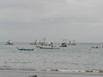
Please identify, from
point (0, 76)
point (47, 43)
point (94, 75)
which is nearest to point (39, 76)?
point (0, 76)

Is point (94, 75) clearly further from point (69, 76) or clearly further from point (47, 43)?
point (47, 43)

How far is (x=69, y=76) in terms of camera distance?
39.1 meters

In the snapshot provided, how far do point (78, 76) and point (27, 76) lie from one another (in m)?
5.94

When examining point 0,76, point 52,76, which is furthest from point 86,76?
point 0,76

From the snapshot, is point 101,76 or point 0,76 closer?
point 0,76

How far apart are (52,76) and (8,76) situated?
5.09 metres

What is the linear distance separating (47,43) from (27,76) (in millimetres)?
158694

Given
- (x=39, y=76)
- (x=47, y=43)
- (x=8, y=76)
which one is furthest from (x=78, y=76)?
(x=47, y=43)

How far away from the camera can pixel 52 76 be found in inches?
1532

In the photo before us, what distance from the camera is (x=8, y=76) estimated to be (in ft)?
123

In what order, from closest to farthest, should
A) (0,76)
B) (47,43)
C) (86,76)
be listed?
(0,76), (86,76), (47,43)

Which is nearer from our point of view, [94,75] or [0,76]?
[0,76]

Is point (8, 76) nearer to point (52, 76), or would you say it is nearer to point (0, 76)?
point (0, 76)

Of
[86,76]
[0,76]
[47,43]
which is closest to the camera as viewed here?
[0,76]
